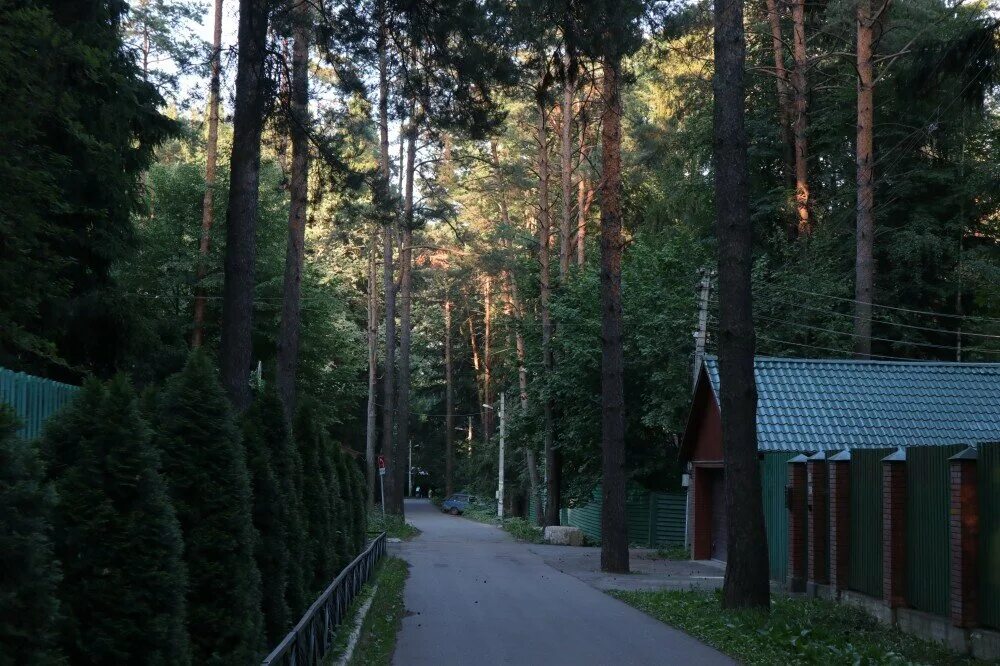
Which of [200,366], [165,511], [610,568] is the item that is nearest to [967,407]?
[610,568]

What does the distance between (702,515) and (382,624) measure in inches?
643

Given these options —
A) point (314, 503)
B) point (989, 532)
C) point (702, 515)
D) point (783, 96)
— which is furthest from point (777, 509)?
point (783, 96)

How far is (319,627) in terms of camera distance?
10.6m

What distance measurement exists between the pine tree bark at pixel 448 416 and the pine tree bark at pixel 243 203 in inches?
2287

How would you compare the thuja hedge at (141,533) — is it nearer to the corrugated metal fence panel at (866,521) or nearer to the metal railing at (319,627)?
the metal railing at (319,627)

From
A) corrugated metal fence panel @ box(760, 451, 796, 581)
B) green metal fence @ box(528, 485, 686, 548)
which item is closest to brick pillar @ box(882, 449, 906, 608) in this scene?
corrugated metal fence panel @ box(760, 451, 796, 581)

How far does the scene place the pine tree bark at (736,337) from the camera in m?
15.8

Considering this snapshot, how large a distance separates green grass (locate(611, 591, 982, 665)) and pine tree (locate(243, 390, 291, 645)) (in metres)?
5.19

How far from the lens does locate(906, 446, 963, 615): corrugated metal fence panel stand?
1359 cm

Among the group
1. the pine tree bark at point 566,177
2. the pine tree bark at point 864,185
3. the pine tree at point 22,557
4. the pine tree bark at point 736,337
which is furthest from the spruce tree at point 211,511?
the pine tree bark at point 566,177

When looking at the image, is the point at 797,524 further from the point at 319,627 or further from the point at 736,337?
the point at 319,627

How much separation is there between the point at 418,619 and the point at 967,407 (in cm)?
1392

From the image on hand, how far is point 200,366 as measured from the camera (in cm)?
812

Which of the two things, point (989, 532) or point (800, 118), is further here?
point (800, 118)
